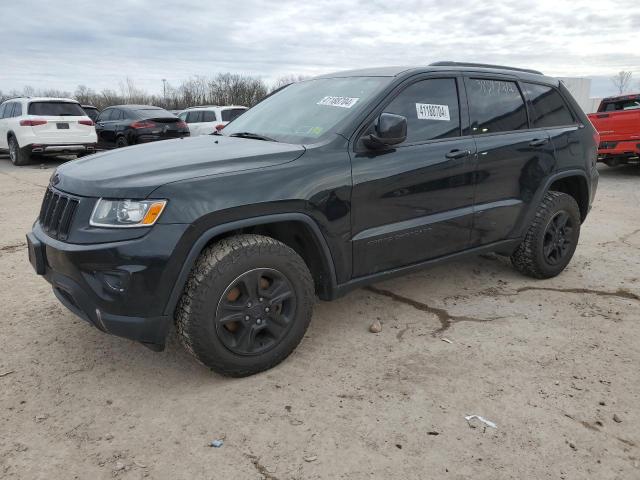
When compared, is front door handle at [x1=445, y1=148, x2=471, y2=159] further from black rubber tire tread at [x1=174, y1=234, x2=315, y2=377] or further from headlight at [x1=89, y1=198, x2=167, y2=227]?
headlight at [x1=89, y1=198, x2=167, y2=227]

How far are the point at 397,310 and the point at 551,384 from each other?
4.13 ft

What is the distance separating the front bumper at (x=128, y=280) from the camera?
2.48 m

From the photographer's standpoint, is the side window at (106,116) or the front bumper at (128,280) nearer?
the front bumper at (128,280)

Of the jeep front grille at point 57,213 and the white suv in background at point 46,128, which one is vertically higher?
the white suv in background at point 46,128

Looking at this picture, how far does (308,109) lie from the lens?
355 centimetres

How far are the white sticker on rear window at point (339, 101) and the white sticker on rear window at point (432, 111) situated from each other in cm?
48

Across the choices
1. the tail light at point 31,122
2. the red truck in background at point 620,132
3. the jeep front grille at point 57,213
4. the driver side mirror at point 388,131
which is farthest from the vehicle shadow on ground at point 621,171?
the tail light at point 31,122

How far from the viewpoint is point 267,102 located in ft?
13.6

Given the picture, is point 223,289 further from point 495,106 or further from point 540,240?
point 540,240

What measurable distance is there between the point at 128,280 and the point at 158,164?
67 cm

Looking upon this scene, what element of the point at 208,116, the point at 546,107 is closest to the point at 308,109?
the point at 546,107

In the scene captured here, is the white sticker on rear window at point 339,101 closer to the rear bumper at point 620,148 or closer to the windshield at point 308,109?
the windshield at point 308,109

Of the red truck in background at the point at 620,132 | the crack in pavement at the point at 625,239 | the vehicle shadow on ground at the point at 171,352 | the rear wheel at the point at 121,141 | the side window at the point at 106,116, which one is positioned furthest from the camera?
the side window at the point at 106,116

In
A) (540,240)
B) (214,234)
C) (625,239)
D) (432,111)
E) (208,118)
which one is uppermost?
(208,118)
